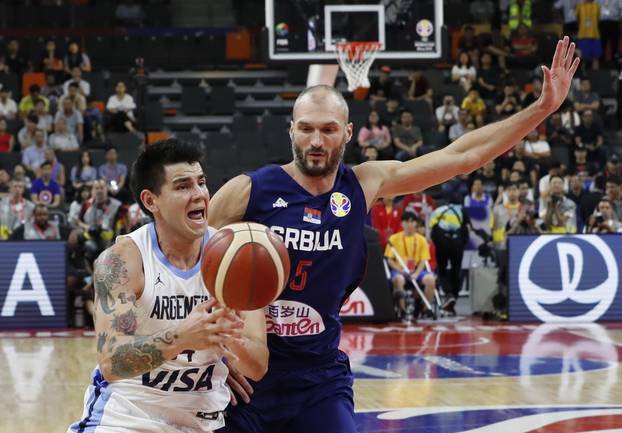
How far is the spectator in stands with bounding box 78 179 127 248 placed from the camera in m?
15.4

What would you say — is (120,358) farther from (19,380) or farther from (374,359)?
(374,359)

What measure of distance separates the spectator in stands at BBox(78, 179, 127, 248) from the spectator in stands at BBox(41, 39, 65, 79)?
6.82 metres

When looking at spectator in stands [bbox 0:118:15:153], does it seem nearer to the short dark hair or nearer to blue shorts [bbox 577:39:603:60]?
blue shorts [bbox 577:39:603:60]

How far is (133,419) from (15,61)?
64.7 feet

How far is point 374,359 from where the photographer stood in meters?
12.0

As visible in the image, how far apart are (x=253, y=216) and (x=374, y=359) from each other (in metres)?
6.91

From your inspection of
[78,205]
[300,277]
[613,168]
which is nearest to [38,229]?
[78,205]

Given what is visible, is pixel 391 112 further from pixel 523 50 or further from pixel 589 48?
pixel 589 48

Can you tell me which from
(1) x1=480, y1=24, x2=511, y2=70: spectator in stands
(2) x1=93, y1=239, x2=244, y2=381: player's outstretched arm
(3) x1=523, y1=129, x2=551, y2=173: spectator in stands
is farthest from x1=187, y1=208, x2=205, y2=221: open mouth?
(1) x1=480, y1=24, x2=511, y2=70: spectator in stands

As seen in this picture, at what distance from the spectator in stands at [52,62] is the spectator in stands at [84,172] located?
4211 mm

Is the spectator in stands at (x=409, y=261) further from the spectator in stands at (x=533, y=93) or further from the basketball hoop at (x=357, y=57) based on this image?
the spectator in stands at (x=533, y=93)

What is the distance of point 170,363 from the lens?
14.6 ft

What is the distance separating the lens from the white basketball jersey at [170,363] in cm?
439

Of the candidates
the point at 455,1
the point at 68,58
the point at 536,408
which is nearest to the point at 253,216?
the point at 536,408
